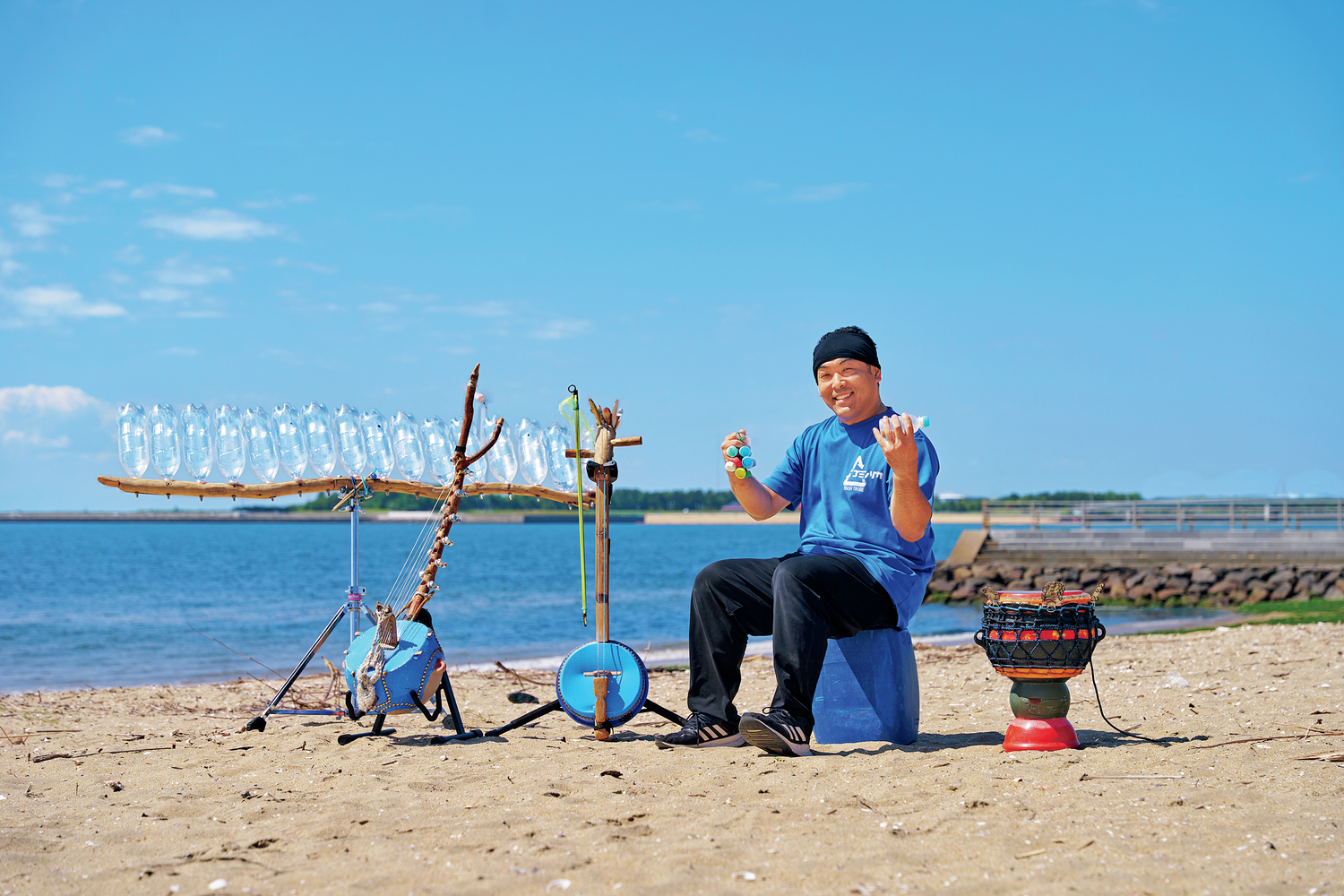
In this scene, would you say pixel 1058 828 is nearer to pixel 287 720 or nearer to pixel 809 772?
pixel 809 772

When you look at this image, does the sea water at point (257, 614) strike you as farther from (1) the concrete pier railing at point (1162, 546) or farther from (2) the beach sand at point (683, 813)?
(1) the concrete pier railing at point (1162, 546)

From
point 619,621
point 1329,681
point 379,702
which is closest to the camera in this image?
point 379,702

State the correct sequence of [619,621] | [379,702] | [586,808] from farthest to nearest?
1. [619,621]
2. [379,702]
3. [586,808]

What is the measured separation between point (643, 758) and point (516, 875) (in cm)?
160

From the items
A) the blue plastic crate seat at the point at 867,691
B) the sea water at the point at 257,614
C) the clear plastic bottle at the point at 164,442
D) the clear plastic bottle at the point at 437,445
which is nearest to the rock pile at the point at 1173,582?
the sea water at the point at 257,614

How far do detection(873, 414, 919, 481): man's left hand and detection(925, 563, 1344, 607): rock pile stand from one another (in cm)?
1439

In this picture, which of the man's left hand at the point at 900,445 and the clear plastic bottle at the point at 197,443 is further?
the clear plastic bottle at the point at 197,443

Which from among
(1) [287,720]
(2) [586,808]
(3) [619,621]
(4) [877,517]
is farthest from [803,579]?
(3) [619,621]

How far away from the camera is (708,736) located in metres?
4.48

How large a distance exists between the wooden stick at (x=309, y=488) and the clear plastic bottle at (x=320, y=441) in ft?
0.33

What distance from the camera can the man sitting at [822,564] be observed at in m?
4.17

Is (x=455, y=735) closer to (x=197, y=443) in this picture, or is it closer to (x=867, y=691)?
(x=867, y=691)

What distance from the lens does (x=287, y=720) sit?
5719 mm

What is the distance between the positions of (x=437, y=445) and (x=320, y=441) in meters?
0.67
